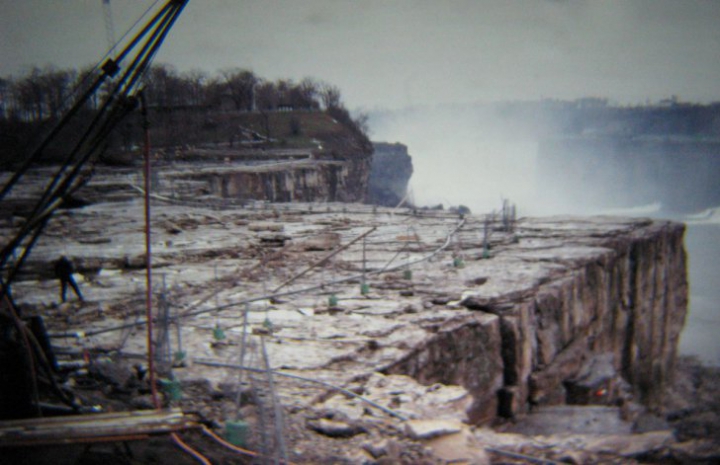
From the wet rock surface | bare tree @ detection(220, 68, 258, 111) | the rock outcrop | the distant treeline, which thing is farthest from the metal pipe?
the rock outcrop

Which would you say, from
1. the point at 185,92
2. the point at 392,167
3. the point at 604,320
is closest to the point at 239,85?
the point at 185,92

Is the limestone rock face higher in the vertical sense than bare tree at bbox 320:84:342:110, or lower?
lower

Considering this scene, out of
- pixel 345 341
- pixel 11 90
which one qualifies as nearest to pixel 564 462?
pixel 345 341

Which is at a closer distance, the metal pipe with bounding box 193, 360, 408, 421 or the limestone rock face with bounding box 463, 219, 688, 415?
the metal pipe with bounding box 193, 360, 408, 421

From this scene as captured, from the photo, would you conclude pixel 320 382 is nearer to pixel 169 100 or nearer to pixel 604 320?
pixel 604 320

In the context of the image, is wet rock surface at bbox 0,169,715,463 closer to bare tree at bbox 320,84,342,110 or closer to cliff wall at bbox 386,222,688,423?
cliff wall at bbox 386,222,688,423

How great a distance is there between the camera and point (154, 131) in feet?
61.3

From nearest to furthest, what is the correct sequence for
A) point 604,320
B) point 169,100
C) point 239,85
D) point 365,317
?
point 365,317 < point 604,320 < point 169,100 < point 239,85

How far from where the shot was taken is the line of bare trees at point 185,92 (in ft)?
26.2

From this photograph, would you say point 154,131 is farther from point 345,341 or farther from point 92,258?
point 345,341

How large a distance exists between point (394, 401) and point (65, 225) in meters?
8.67

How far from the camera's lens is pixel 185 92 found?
1942 cm

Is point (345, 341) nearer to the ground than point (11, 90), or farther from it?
nearer to the ground

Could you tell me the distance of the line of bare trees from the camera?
798 cm
